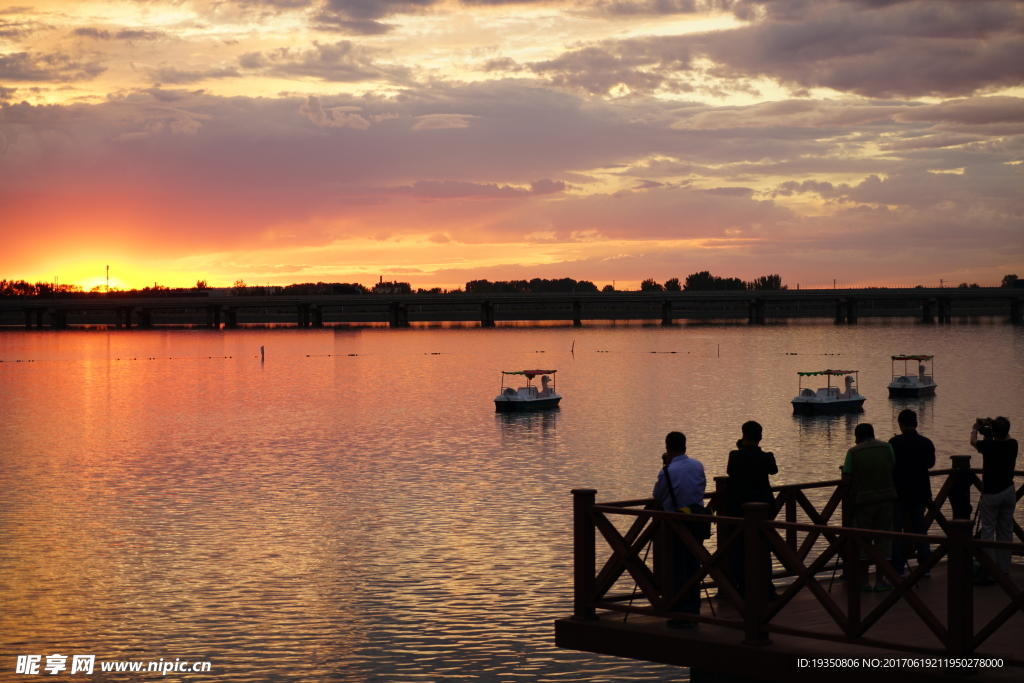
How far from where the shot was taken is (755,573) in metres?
13.4

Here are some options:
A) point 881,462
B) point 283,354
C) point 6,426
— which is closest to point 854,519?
point 881,462

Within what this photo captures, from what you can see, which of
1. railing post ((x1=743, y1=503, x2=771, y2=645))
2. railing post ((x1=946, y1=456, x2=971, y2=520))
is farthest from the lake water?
railing post ((x1=743, y1=503, x2=771, y2=645))

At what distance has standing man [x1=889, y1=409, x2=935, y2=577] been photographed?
1703 cm

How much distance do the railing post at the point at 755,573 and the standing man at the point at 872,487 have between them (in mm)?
3435

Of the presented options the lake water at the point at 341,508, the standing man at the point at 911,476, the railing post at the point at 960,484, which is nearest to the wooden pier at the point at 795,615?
the standing man at the point at 911,476

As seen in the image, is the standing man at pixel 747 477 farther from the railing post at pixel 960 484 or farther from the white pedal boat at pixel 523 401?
the white pedal boat at pixel 523 401

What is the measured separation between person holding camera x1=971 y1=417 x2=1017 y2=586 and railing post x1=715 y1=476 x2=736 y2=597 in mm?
3954

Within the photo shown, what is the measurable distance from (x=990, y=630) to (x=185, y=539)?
26229 mm

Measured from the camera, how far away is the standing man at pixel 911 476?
671 inches

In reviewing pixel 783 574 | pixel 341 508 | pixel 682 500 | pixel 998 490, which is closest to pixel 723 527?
pixel 682 500

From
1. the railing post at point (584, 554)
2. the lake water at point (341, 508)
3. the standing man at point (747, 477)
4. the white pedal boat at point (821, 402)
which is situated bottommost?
the lake water at point (341, 508)

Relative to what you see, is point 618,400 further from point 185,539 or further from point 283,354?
point 283,354

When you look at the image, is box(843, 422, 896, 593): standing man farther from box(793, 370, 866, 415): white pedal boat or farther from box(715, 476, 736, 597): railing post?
box(793, 370, 866, 415): white pedal boat

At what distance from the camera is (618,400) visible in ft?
292
